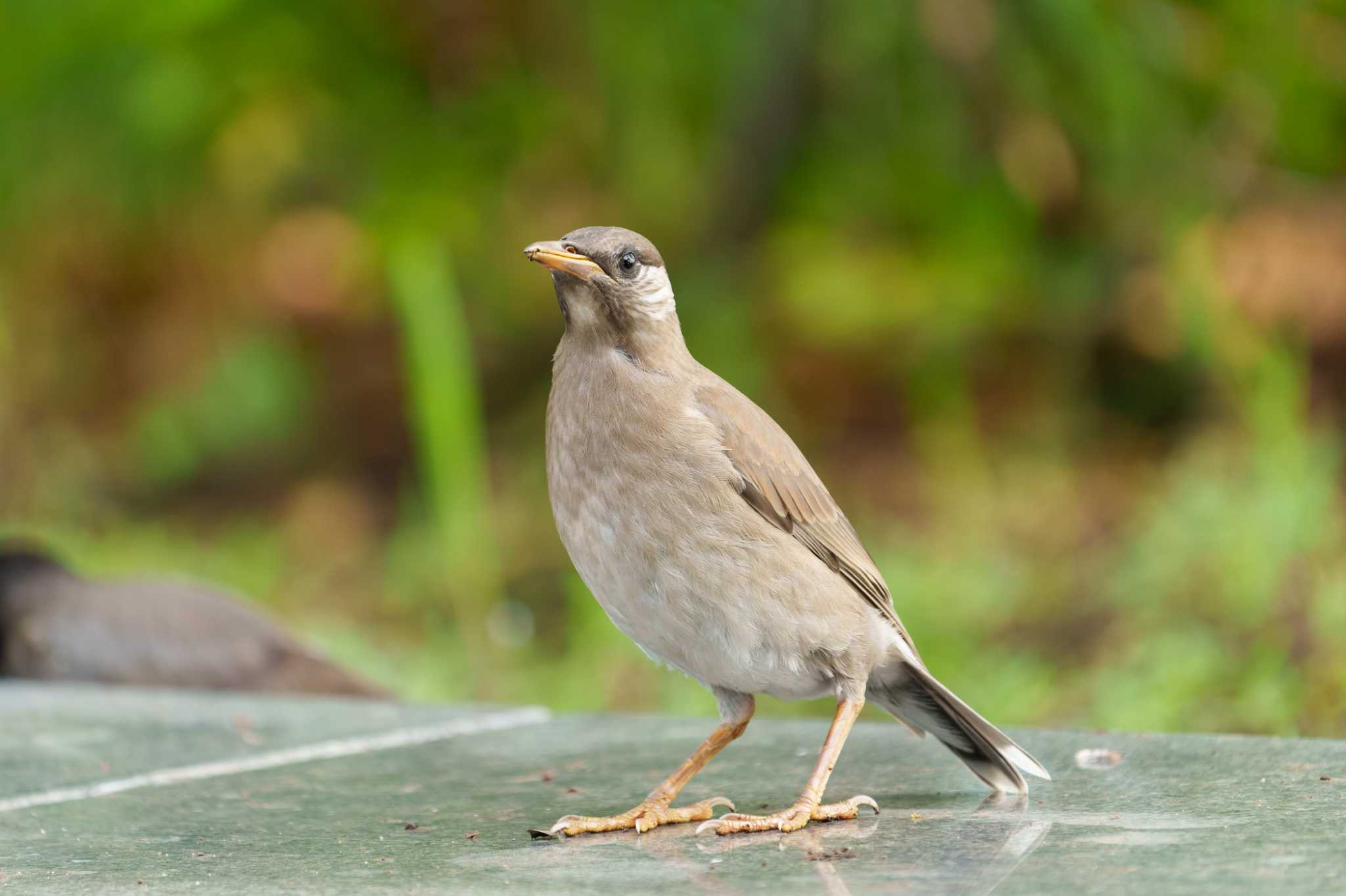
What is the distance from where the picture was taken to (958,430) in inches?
333

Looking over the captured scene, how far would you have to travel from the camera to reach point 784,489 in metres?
3.38

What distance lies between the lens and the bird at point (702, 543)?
3.16 m

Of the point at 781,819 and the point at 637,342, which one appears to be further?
the point at 637,342

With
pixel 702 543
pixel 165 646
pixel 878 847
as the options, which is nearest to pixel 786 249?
pixel 165 646

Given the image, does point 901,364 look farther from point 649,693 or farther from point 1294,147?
point 649,693

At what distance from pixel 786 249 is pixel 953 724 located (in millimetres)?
5437

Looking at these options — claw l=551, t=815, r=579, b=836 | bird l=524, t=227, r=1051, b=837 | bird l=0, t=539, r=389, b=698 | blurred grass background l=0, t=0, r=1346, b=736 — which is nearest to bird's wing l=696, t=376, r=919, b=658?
bird l=524, t=227, r=1051, b=837

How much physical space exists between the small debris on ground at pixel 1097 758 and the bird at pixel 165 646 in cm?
267

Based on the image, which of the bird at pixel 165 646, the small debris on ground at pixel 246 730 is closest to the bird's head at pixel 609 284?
the small debris on ground at pixel 246 730

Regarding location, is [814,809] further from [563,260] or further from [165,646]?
[165,646]

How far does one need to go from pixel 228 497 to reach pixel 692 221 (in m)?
3.21

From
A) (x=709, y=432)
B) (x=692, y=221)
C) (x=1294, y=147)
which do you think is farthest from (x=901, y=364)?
(x=709, y=432)

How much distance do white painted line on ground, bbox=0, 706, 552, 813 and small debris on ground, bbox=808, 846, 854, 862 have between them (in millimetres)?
1572

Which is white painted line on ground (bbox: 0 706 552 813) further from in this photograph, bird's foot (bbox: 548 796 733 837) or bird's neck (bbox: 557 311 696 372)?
bird's neck (bbox: 557 311 696 372)
